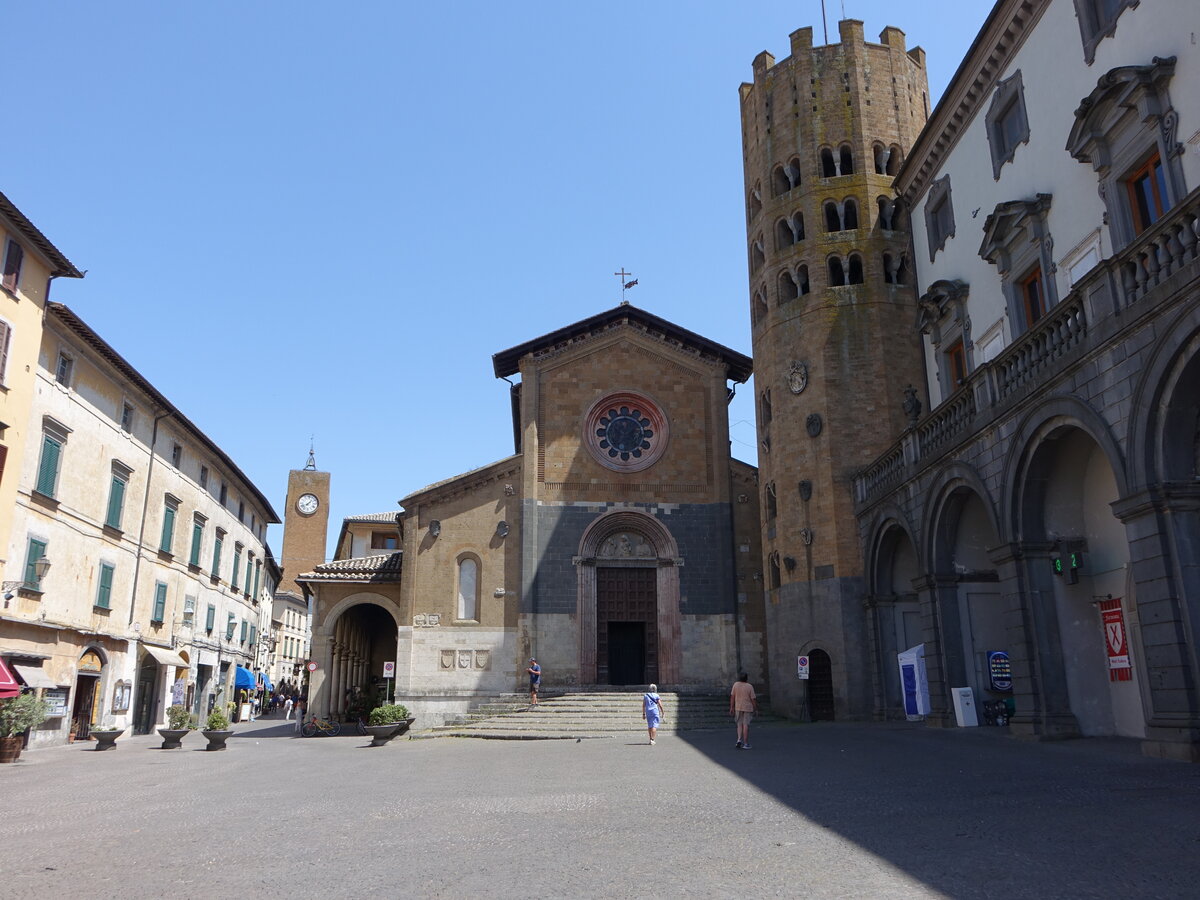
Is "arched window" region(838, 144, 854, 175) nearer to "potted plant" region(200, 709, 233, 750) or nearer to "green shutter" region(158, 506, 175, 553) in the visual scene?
"potted plant" region(200, 709, 233, 750)

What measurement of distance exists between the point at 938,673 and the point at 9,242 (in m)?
22.2

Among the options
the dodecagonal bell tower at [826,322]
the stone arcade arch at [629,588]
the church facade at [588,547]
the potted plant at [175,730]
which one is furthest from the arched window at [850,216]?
the potted plant at [175,730]

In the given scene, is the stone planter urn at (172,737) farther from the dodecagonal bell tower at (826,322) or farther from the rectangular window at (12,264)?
the dodecagonal bell tower at (826,322)

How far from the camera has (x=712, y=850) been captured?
24.5ft

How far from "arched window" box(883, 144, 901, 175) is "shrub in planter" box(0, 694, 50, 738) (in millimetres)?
26286

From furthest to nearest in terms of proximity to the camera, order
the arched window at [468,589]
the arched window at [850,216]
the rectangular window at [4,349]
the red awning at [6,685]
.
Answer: the arched window at [468,589], the arched window at [850,216], the rectangular window at [4,349], the red awning at [6,685]

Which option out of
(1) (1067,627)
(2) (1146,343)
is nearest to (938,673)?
(1) (1067,627)

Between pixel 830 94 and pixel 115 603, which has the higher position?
pixel 830 94

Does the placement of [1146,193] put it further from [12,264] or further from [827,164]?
[12,264]

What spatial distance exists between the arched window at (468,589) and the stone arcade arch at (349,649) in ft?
7.27

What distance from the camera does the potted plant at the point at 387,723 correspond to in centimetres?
2381

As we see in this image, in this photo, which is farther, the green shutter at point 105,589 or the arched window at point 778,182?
the arched window at point 778,182

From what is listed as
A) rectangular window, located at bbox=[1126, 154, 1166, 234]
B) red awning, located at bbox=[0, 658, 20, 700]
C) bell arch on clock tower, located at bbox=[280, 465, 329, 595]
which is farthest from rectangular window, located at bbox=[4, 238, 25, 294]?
bell arch on clock tower, located at bbox=[280, 465, 329, 595]

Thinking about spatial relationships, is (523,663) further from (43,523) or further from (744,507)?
(43,523)
